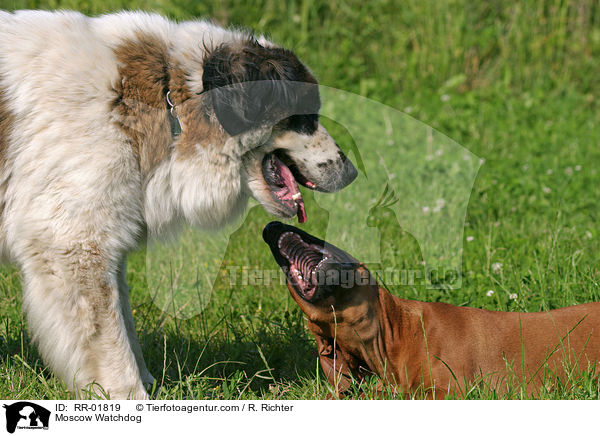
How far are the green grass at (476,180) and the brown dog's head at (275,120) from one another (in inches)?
33.6

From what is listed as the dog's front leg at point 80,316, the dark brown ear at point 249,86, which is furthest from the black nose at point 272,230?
the dog's front leg at point 80,316

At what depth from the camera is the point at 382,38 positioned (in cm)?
826

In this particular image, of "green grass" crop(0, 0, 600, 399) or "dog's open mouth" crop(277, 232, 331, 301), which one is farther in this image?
"green grass" crop(0, 0, 600, 399)

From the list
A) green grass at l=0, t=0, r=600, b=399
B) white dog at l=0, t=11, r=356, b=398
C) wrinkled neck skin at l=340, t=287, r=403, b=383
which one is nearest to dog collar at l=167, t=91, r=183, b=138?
white dog at l=0, t=11, r=356, b=398

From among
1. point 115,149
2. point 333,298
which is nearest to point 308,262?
point 333,298

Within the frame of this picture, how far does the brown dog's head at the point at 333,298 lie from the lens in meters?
2.95

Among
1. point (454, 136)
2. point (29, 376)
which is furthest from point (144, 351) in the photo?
point (454, 136)

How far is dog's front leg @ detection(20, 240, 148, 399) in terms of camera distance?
2.78 meters

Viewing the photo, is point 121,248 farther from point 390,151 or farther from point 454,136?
point 454,136

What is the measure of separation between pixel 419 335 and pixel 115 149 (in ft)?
4.85

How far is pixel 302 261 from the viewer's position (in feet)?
10.1

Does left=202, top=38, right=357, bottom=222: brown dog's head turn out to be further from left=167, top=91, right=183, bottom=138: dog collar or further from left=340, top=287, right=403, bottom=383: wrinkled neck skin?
left=340, top=287, right=403, bottom=383: wrinkled neck skin
